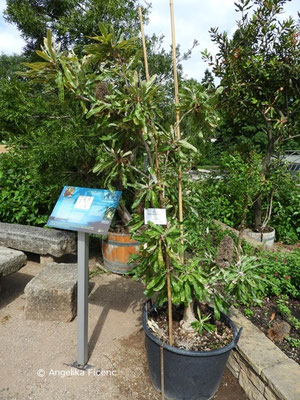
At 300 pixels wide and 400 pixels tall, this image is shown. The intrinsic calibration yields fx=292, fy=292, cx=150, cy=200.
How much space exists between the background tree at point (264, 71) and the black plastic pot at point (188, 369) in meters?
3.10

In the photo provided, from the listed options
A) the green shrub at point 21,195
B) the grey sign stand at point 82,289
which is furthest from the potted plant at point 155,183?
the green shrub at point 21,195

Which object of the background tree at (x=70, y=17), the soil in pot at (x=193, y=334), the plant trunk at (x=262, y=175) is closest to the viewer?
the soil in pot at (x=193, y=334)

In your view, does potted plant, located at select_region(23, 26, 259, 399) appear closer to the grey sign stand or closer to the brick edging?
the brick edging

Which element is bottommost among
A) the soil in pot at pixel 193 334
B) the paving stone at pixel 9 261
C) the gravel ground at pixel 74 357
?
the gravel ground at pixel 74 357

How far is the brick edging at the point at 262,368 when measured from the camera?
1748mm

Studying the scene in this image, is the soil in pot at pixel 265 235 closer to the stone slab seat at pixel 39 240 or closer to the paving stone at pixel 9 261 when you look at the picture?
the stone slab seat at pixel 39 240

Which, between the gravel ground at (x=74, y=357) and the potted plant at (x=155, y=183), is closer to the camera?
the potted plant at (x=155, y=183)

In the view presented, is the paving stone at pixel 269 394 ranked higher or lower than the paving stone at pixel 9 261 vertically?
lower

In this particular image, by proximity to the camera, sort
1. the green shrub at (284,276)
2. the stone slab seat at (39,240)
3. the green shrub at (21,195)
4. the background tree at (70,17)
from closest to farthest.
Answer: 1. the green shrub at (284,276)
2. the stone slab seat at (39,240)
3. the green shrub at (21,195)
4. the background tree at (70,17)

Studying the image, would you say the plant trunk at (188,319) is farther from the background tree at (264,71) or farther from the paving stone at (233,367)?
the background tree at (264,71)

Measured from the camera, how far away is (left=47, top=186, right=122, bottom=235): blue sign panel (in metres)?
2.08

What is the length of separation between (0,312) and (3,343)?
0.54 m

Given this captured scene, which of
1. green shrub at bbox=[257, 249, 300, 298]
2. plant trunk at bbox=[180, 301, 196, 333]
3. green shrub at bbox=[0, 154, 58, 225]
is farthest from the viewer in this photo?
green shrub at bbox=[0, 154, 58, 225]

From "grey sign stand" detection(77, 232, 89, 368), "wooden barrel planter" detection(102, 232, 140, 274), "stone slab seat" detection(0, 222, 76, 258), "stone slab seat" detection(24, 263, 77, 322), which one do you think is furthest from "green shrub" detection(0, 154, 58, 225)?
"grey sign stand" detection(77, 232, 89, 368)
